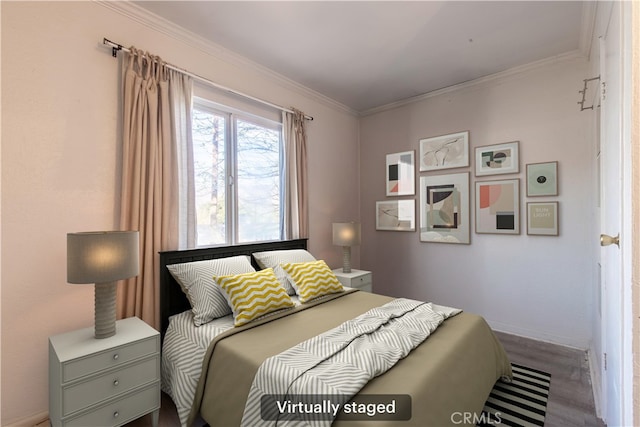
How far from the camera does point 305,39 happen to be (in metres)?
2.60

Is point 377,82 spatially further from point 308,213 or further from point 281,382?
point 281,382

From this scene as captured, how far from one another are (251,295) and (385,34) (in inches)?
93.7

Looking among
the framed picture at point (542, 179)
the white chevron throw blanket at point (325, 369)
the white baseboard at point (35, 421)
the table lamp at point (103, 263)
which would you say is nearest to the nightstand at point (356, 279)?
the white chevron throw blanket at point (325, 369)

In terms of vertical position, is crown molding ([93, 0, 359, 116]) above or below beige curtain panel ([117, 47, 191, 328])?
above

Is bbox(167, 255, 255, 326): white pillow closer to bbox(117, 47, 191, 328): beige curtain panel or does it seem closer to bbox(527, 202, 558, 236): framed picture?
bbox(117, 47, 191, 328): beige curtain panel

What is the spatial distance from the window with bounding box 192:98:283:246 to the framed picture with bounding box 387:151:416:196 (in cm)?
159

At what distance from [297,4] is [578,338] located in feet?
12.5

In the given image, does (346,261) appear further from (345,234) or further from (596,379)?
(596,379)

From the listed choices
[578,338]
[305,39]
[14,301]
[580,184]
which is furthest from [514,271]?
[14,301]

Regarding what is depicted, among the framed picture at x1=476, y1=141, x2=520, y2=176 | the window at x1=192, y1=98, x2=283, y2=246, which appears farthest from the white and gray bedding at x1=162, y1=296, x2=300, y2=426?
the framed picture at x1=476, y1=141, x2=520, y2=176

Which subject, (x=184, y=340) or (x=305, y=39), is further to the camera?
(x=305, y=39)

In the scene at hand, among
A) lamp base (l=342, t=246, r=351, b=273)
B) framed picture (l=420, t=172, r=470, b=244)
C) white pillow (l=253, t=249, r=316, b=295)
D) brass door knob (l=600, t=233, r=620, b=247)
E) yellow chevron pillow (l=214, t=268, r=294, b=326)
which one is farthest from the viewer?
lamp base (l=342, t=246, r=351, b=273)

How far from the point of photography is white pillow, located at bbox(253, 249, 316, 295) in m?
2.66

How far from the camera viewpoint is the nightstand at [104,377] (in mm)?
1508
